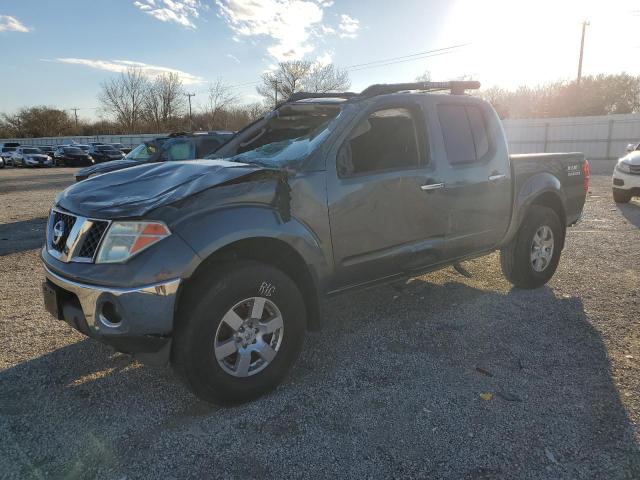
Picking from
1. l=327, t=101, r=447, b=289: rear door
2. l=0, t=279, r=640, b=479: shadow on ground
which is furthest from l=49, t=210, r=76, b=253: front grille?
l=327, t=101, r=447, b=289: rear door

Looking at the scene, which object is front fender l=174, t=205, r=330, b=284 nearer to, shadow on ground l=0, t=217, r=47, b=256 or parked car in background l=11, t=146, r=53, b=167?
shadow on ground l=0, t=217, r=47, b=256

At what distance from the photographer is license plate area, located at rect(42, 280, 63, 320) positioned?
2.78 meters

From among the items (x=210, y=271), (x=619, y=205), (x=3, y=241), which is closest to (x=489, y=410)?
(x=210, y=271)

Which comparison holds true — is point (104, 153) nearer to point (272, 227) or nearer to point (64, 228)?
point (64, 228)

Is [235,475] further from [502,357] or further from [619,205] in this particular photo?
[619,205]

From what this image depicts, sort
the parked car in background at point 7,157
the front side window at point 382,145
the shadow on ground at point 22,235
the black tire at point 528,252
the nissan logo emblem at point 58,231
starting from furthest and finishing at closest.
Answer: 1. the parked car in background at point 7,157
2. the shadow on ground at point 22,235
3. the black tire at point 528,252
4. the front side window at point 382,145
5. the nissan logo emblem at point 58,231

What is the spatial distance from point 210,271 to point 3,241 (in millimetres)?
7023

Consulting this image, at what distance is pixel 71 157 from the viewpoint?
1334 inches

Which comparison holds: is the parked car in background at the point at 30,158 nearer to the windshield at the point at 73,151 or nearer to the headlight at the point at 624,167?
the windshield at the point at 73,151

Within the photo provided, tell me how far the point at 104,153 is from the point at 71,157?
99.7 inches

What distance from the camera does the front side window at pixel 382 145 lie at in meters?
3.38

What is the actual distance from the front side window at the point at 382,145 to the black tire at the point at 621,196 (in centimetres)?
928

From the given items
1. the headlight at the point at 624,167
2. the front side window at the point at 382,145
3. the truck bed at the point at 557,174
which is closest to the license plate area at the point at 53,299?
the front side window at the point at 382,145

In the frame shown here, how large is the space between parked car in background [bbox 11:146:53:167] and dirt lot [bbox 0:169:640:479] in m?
36.0
